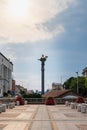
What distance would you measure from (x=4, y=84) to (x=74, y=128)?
94.5 metres

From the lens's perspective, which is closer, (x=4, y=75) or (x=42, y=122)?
(x=42, y=122)

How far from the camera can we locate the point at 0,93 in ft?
355

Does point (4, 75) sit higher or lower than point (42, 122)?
higher

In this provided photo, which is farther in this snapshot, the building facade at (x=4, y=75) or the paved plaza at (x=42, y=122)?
the building facade at (x=4, y=75)

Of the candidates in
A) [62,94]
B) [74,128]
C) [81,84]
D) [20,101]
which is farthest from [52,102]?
[81,84]

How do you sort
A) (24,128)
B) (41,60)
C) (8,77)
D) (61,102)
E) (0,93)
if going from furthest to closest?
(8,77) < (41,60) < (0,93) < (61,102) < (24,128)

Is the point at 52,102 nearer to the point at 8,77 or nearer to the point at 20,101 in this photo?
the point at 20,101

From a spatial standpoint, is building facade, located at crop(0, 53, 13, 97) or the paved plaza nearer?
the paved plaza

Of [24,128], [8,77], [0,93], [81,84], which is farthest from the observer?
[81,84]

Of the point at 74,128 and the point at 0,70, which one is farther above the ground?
the point at 0,70

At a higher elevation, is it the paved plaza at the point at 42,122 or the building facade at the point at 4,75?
the building facade at the point at 4,75

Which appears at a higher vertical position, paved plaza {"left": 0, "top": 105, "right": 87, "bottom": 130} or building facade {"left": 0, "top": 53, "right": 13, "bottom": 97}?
building facade {"left": 0, "top": 53, "right": 13, "bottom": 97}

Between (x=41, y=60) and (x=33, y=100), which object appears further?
(x=41, y=60)

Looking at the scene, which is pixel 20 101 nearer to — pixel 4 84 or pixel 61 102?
pixel 61 102
